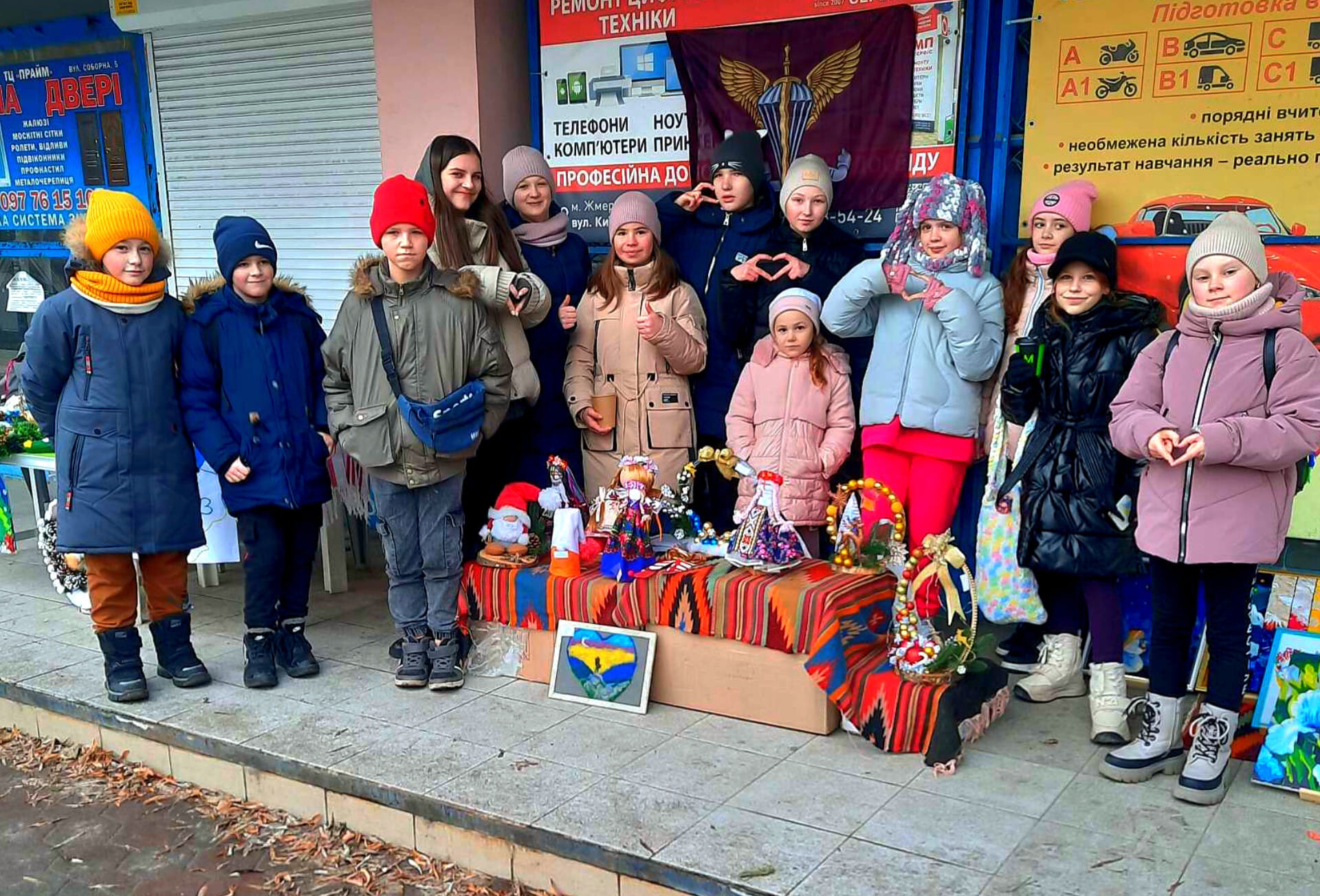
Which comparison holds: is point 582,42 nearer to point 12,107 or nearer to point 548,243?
point 548,243

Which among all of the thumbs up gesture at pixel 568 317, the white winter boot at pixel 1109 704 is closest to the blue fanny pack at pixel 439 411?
the thumbs up gesture at pixel 568 317

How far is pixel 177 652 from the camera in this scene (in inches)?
184

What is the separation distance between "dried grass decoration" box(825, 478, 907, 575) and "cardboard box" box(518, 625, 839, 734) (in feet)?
1.54

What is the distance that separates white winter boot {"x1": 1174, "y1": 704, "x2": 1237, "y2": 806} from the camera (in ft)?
11.5

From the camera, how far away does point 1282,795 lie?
3.56 m

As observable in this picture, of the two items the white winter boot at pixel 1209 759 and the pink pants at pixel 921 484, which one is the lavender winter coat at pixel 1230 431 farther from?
the pink pants at pixel 921 484

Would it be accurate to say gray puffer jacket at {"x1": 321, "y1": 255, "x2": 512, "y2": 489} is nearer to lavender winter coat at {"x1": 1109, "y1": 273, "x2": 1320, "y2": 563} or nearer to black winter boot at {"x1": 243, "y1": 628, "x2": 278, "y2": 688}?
black winter boot at {"x1": 243, "y1": 628, "x2": 278, "y2": 688}

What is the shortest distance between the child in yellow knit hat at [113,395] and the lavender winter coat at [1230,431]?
11.6 feet

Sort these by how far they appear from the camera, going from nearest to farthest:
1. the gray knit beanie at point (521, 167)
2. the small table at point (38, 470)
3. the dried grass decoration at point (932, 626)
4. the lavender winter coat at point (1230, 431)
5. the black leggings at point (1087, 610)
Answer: the lavender winter coat at point (1230, 431) → the dried grass decoration at point (932, 626) → the black leggings at point (1087, 610) → the gray knit beanie at point (521, 167) → the small table at point (38, 470)

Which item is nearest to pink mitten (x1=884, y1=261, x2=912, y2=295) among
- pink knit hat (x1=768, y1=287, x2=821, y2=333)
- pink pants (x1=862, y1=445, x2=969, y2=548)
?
pink knit hat (x1=768, y1=287, x2=821, y2=333)

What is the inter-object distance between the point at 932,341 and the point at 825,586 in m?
1.08

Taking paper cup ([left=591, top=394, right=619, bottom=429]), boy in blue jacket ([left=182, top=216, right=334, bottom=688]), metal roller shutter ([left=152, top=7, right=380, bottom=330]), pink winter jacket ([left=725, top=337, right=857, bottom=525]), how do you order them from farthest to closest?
metal roller shutter ([left=152, top=7, right=380, bottom=330]) → paper cup ([left=591, top=394, right=619, bottom=429]) → pink winter jacket ([left=725, top=337, right=857, bottom=525]) → boy in blue jacket ([left=182, top=216, right=334, bottom=688])

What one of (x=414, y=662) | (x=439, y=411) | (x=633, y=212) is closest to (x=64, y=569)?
(x=414, y=662)

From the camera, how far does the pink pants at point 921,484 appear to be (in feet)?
14.7
